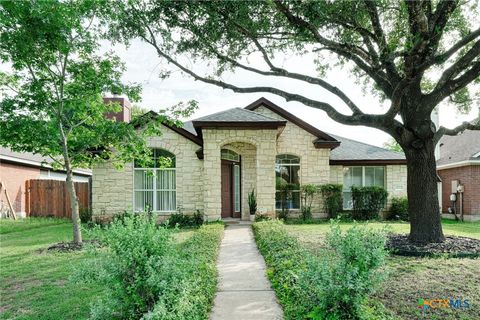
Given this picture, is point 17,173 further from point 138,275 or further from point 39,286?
point 138,275

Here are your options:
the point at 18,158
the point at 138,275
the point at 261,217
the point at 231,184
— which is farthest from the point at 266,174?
the point at 18,158

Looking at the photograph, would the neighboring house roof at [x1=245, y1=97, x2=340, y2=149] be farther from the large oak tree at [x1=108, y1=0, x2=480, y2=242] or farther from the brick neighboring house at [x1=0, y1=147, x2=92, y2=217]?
the brick neighboring house at [x1=0, y1=147, x2=92, y2=217]

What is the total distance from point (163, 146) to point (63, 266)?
24.1 feet

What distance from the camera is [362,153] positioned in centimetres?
1655

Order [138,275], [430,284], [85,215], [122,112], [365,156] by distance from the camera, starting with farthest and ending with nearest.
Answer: [122,112] → [365,156] → [85,215] → [430,284] → [138,275]

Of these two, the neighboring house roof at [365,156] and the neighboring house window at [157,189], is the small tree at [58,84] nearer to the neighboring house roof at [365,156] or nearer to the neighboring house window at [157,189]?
the neighboring house window at [157,189]

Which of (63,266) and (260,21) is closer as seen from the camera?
(63,266)

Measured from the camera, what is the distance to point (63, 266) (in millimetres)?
7090

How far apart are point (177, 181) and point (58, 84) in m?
6.09

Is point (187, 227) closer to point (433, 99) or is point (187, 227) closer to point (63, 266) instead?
point (63, 266)

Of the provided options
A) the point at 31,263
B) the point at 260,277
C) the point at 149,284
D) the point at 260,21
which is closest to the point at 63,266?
the point at 31,263

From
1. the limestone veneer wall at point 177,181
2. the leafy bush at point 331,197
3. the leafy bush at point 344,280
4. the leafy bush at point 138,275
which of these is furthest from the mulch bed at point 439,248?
the limestone veneer wall at point 177,181

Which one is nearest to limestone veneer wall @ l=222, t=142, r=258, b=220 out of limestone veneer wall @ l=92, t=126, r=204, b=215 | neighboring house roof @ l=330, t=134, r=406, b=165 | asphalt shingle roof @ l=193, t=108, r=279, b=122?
asphalt shingle roof @ l=193, t=108, r=279, b=122

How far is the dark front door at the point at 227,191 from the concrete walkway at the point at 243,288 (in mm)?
6563
